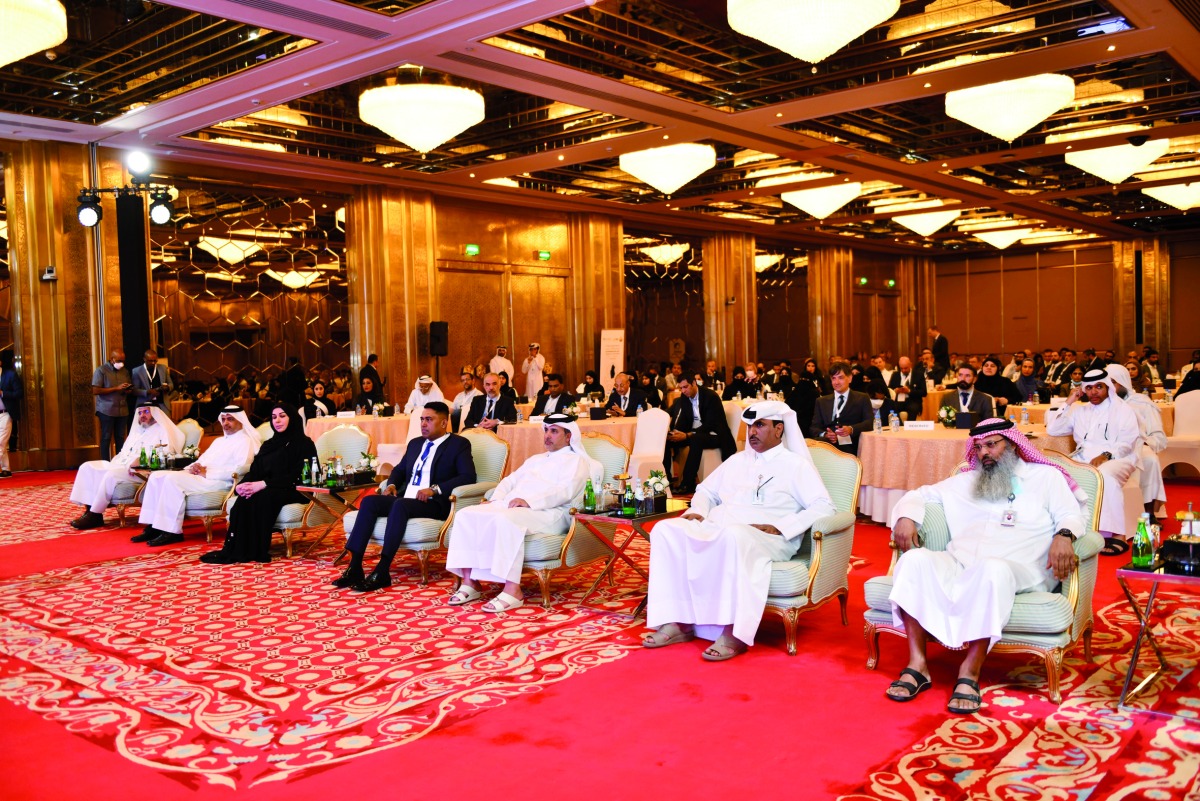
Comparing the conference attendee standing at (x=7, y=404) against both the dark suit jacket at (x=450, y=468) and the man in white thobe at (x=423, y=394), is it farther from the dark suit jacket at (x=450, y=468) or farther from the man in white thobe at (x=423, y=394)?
the dark suit jacket at (x=450, y=468)

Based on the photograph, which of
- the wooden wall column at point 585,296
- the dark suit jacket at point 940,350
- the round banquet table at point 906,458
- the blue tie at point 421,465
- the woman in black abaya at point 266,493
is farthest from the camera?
the wooden wall column at point 585,296

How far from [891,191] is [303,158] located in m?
10.6

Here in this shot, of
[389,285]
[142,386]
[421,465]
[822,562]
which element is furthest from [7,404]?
[822,562]

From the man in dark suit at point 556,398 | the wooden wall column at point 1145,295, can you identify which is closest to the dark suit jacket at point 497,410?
the man in dark suit at point 556,398

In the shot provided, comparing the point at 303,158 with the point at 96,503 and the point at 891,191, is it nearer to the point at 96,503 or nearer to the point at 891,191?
the point at 96,503

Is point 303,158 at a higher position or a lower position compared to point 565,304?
higher

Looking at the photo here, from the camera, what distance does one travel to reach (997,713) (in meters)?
4.12

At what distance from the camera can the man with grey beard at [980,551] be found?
4270 mm

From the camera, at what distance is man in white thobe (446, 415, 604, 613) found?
20.0 ft

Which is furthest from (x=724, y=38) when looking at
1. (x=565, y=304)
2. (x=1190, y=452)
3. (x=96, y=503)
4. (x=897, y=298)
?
(x=897, y=298)

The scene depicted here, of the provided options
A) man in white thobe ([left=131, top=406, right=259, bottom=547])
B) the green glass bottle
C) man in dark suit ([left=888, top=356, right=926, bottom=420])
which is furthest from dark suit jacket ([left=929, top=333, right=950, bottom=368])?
the green glass bottle

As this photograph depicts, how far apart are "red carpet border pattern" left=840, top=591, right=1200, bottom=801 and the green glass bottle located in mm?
555

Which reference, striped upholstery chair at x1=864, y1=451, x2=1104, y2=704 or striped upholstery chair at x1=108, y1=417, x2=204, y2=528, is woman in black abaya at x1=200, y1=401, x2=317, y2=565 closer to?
striped upholstery chair at x1=108, y1=417, x2=204, y2=528

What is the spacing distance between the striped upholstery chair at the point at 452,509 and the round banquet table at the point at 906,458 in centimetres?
319
